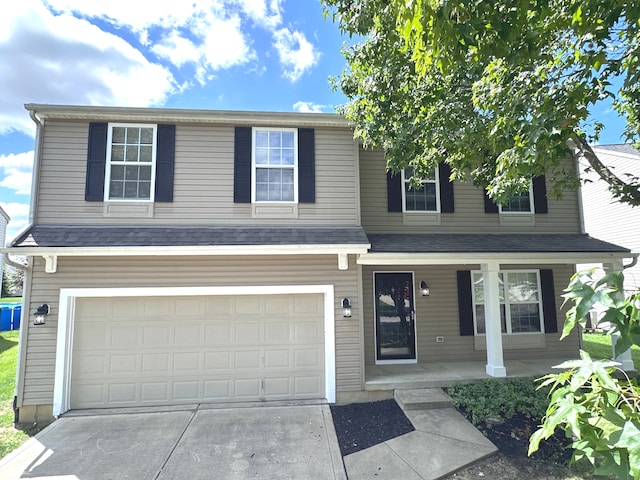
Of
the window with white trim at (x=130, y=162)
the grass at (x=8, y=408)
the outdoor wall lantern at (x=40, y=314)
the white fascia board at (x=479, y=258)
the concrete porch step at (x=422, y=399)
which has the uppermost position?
the window with white trim at (x=130, y=162)

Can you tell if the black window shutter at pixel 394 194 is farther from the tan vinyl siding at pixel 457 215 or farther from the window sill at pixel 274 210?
the window sill at pixel 274 210

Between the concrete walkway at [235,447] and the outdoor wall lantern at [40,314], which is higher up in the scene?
the outdoor wall lantern at [40,314]

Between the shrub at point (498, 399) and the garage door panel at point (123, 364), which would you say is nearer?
the shrub at point (498, 399)

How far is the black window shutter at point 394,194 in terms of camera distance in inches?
311

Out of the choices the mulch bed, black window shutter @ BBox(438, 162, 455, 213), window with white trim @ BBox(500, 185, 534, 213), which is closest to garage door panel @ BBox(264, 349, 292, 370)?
the mulch bed

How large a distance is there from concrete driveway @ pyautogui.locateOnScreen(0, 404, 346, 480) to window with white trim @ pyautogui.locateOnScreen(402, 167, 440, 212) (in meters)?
4.90

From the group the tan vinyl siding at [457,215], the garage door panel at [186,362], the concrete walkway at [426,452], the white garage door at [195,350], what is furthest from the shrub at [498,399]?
the garage door panel at [186,362]

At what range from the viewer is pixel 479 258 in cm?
669

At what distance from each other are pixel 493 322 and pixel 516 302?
2.08 m

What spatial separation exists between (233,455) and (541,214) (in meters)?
8.57

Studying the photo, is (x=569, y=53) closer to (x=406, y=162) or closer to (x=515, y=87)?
(x=515, y=87)

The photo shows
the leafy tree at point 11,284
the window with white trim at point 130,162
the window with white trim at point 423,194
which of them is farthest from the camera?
the leafy tree at point 11,284

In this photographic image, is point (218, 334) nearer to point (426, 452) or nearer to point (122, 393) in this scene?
point (122, 393)

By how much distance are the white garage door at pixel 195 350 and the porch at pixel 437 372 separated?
123cm
